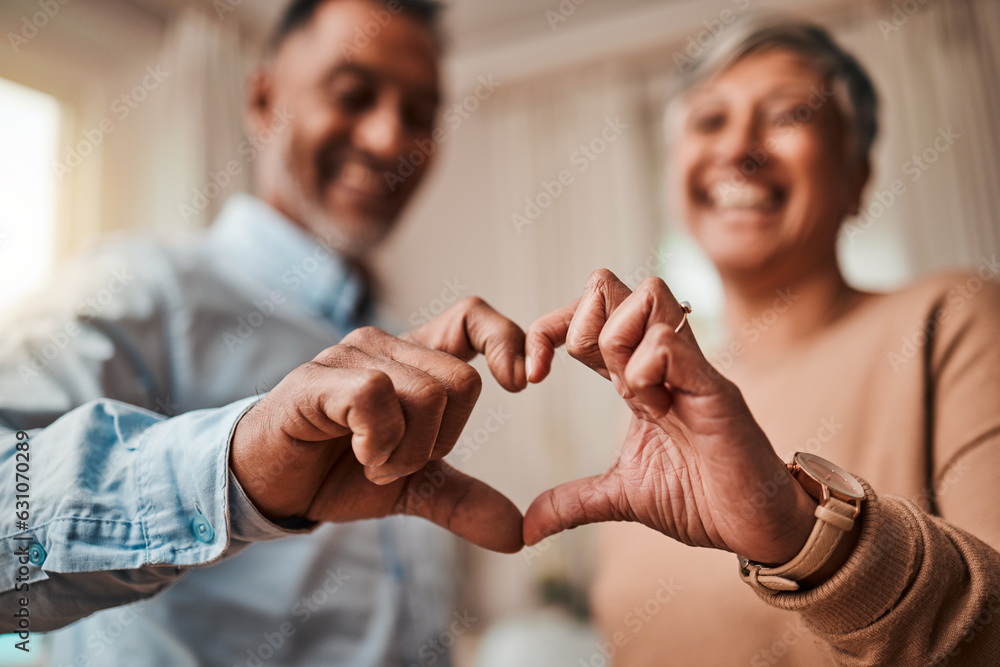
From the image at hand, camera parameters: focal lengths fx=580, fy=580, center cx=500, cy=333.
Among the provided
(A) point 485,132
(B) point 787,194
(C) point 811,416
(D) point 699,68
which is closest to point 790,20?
(D) point 699,68

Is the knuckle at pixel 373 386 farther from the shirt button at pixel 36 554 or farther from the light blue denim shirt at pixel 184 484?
the shirt button at pixel 36 554

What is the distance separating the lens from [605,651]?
1.90 ft

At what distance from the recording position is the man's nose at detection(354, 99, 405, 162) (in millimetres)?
898

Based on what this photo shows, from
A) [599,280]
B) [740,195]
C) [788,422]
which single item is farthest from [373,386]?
[740,195]

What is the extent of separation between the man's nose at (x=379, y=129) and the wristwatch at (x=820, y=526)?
0.77 m

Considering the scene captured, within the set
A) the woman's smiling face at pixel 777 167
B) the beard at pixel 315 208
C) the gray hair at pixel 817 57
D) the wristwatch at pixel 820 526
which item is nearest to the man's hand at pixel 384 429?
the wristwatch at pixel 820 526

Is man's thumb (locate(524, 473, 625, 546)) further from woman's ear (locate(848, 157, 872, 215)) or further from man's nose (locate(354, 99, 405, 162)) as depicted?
man's nose (locate(354, 99, 405, 162))

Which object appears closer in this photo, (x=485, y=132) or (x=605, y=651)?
(x=605, y=651)

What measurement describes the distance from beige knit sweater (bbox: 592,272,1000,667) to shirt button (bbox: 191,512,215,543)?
1.04 feet

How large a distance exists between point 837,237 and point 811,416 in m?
0.22

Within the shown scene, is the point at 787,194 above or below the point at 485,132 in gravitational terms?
below

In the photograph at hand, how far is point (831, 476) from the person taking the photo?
0.31 meters

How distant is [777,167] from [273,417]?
21.0 inches

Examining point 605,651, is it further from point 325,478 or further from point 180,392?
point 180,392
